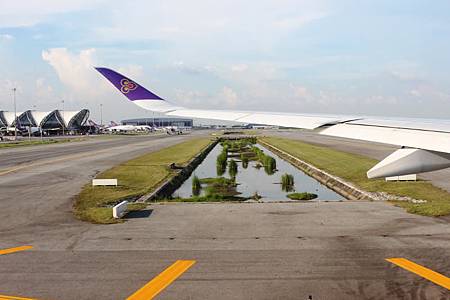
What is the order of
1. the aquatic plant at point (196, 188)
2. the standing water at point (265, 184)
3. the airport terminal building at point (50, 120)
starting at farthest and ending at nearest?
1. the airport terminal building at point (50, 120)
2. the aquatic plant at point (196, 188)
3. the standing water at point (265, 184)

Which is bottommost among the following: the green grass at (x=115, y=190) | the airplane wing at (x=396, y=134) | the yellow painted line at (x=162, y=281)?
the green grass at (x=115, y=190)

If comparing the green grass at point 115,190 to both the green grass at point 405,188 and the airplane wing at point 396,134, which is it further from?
the green grass at point 405,188

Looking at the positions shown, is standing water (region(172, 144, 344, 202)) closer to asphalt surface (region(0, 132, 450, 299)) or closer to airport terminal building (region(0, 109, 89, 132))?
asphalt surface (region(0, 132, 450, 299))

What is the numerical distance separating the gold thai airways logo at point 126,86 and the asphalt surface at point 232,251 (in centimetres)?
467

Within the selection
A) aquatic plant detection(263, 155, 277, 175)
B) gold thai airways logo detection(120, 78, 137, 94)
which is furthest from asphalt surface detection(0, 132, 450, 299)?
aquatic plant detection(263, 155, 277, 175)

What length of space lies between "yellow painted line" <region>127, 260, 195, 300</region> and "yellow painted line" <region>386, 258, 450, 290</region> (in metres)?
5.25

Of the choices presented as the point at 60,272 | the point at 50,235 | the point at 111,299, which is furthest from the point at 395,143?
the point at 50,235

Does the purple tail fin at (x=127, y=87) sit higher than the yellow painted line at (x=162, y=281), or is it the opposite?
the purple tail fin at (x=127, y=87)

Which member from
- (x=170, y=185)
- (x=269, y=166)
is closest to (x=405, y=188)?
(x=170, y=185)

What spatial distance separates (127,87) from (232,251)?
5.72 meters

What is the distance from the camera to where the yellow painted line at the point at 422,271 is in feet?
31.4

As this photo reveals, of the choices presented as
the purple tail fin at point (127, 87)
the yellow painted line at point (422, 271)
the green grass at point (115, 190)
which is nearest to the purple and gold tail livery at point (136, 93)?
the purple tail fin at point (127, 87)

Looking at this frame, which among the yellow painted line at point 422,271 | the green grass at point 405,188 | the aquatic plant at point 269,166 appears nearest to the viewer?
the yellow painted line at point 422,271

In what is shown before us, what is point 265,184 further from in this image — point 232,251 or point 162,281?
point 162,281
